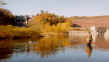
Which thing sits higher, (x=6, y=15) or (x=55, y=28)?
(x=6, y=15)

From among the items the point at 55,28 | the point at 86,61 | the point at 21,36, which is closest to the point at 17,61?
the point at 86,61

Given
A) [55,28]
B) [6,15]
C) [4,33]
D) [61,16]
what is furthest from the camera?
[61,16]

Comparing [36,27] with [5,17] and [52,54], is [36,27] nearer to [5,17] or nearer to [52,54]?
[5,17]

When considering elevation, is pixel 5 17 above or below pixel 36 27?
above

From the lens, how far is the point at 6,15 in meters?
88.6

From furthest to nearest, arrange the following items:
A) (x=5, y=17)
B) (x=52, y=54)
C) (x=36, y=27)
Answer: (x=5, y=17)
(x=36, y=27)
(x=52, y=54)

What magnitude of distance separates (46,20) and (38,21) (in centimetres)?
358

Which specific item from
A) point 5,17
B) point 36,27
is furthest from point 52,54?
point 5,17

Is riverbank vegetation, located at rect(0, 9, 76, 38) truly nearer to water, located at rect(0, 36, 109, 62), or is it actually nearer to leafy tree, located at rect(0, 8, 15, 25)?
leafy tree, located at rect(0, 8, 15, 25)

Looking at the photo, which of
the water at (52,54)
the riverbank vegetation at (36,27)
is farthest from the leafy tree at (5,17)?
the water at (52,54)

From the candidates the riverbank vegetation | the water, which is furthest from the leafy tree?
the water

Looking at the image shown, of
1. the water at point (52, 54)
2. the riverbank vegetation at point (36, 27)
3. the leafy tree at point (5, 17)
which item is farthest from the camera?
the leafy tree at point (5, 17)

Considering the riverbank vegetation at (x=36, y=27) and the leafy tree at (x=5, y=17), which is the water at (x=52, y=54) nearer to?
the riverbank vegetation at (x=36, y=27)

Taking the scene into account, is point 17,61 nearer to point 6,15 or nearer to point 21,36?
point 21,36
